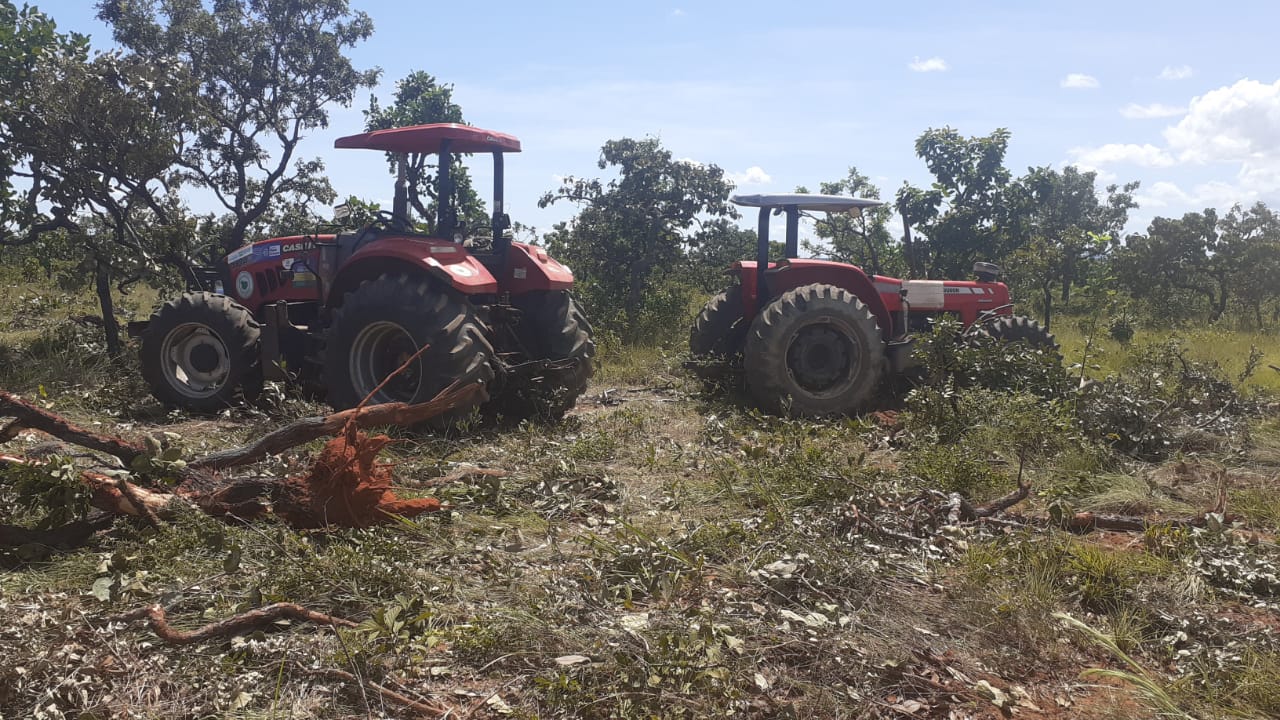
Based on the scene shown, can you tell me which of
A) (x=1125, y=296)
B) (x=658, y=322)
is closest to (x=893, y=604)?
(x=658, y=322)

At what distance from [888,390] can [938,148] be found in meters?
7.57

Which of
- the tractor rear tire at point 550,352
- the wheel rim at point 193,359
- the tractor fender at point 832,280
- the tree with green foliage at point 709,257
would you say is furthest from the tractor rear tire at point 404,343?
the tree with green foliage at point 709,257

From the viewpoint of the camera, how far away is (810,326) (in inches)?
284

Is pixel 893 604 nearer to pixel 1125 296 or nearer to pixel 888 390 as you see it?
pixel 888 390

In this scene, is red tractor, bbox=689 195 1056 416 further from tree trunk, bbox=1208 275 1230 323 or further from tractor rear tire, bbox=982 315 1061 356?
tree trunk, bbox=1208 275 1230 323

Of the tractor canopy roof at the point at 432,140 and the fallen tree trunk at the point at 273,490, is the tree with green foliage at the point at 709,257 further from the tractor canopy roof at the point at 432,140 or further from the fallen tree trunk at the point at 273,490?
the fallen tree trunk at the point at 273,490

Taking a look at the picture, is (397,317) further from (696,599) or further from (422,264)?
(696,599)

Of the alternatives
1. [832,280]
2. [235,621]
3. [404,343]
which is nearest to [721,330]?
[832,280]

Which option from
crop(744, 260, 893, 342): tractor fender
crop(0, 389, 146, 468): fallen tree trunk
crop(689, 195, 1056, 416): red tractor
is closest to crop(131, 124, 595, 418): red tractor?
crop(689, 195, 1056, 416): red tractor

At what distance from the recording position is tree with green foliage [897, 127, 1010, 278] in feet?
44.6

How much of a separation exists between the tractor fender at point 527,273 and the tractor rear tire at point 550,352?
0.15 metres

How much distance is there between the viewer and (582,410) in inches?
Result: 291

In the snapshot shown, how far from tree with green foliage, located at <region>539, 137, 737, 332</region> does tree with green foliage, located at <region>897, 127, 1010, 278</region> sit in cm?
337

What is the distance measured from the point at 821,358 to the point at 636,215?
266 inches
